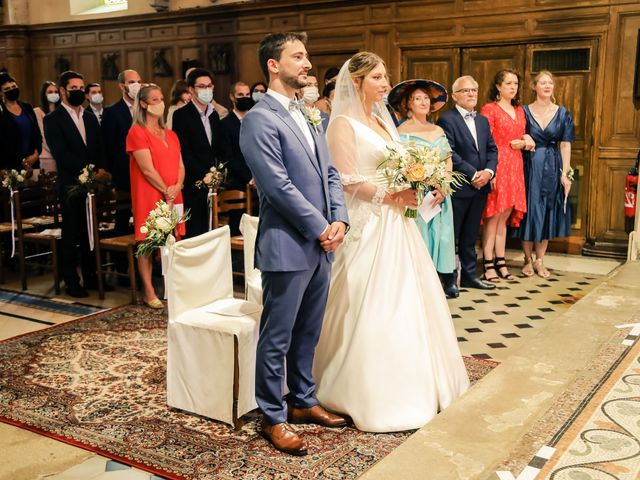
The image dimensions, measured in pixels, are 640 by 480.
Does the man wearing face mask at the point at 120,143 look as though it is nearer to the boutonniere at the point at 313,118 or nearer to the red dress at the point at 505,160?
the red dress at the point at 505,160

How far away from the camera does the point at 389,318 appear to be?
3.60 m

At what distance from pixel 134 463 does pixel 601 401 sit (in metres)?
2.11

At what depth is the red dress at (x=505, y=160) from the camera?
6629 millimetres

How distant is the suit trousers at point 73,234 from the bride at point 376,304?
3.43 metres

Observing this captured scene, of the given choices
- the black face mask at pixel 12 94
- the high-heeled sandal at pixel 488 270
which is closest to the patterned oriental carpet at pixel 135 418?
the high-heeled sandal at pixel 488 270

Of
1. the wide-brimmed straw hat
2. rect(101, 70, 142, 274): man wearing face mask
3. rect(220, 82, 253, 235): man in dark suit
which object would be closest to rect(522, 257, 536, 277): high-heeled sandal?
the wide-brimmed straw hat

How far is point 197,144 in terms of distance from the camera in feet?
22.1

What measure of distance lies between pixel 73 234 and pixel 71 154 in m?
0.70

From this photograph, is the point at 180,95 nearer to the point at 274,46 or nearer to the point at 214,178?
the point at 214,178

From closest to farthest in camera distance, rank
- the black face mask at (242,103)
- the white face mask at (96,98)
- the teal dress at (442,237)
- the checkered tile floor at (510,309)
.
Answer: the checkered tile floor at (510,309)
the teal dress at (442,237)
the black face mask at (242,103)
the white face mask at (96,98)

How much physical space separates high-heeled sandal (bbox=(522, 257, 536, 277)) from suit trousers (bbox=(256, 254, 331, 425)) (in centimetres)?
401

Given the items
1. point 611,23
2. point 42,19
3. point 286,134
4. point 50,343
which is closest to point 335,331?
point 286,134

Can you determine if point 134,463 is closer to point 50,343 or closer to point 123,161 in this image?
point 50,343

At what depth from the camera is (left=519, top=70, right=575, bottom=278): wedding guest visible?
6.74m
